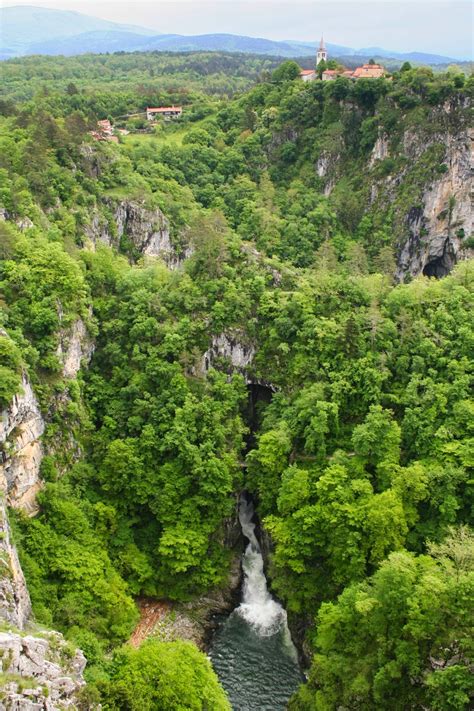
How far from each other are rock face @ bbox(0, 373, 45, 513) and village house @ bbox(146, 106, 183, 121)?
60.1 meters

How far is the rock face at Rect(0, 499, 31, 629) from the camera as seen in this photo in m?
22.9

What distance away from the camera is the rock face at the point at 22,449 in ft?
94.9

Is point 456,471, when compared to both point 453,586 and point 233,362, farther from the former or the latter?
point 233,362

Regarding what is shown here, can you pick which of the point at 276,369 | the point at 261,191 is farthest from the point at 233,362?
the point at 261,191

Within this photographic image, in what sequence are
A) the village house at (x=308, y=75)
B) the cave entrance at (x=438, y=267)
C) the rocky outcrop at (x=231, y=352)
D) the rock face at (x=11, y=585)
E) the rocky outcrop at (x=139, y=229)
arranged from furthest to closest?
the village house at (x=308, y=75)
the cave entrance at (x=438, y=267)
the rocky outcrop at (x=139, y=229)
the rocky outcrop at (x=231, y=352)
the rock face at (x=11, y=585)

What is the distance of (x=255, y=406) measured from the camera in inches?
1678

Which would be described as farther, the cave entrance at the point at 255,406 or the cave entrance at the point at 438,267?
the cave entrance at the point at 438,267

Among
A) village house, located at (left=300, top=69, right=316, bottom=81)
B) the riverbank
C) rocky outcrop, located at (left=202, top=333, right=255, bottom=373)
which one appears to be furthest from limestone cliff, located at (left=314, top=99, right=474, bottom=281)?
the riverbank

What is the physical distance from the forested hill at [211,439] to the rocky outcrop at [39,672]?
0.74ft

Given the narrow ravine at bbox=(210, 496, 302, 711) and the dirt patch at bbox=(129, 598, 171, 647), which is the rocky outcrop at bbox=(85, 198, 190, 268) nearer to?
the dirt patch at bbox=(129, 598, 171, 647)

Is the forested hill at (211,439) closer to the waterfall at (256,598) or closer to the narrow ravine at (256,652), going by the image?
the narrow ravine at (256,652)

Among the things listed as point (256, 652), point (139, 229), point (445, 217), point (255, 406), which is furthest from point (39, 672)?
point (445, 217)

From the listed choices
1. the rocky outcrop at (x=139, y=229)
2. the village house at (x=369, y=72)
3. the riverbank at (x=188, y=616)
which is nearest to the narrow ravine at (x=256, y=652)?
the riverbank at (x=188, y=616)

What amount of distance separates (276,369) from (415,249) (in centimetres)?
3218
